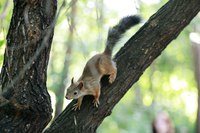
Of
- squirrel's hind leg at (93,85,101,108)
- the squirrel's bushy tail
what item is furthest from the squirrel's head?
the squirrel's bushy tail

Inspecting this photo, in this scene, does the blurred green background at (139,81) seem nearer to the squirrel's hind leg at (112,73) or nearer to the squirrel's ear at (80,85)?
the squirrel's ear at (80,85)

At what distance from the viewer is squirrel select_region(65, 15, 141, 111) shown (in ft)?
13.7

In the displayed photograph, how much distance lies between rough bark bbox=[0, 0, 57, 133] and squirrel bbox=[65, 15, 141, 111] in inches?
19.8

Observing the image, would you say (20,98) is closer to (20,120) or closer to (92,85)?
(20,120)

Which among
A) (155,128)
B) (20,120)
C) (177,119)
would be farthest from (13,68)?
(177,119)

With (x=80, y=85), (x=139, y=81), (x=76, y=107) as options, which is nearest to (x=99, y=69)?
(x=80, y=85)

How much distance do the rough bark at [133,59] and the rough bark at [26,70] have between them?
0.31 metres

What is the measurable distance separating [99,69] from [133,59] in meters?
0.48

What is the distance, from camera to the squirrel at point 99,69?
418 cm

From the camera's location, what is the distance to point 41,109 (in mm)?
3604

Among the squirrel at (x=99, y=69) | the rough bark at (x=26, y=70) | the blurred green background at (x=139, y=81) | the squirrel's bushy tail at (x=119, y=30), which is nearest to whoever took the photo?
the rough bark at (x=26, y=70)

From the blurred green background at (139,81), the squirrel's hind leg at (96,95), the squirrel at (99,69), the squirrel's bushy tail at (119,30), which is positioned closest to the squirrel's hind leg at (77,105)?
the squirrel at (99,69)

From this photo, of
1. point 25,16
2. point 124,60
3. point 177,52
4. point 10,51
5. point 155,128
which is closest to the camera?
point 25,16

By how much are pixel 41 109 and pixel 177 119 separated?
6.66 meters
